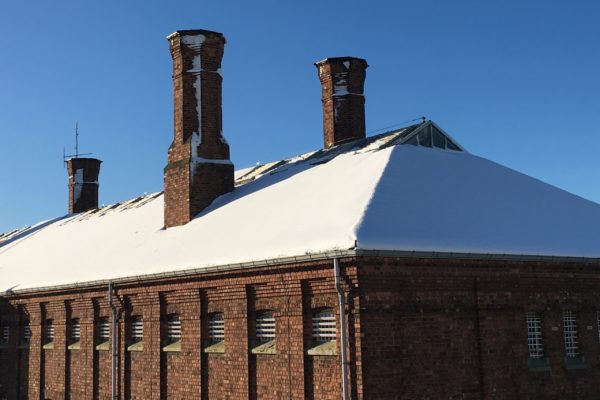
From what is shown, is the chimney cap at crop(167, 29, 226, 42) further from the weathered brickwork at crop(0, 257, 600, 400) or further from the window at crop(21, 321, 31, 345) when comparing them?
the window at crop(21, 321, 31, 345)

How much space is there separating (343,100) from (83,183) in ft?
51.9

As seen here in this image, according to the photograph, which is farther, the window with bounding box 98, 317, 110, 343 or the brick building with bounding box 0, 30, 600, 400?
the window with bounding box 98, 317, 110, 343

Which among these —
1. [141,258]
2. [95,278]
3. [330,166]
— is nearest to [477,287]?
[330,166]

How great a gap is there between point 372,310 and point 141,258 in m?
7.43

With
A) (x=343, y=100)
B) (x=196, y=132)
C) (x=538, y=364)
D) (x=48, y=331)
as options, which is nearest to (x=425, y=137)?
(x=343, y=100)

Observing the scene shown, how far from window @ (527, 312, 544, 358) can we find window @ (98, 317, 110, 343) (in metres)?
10.4

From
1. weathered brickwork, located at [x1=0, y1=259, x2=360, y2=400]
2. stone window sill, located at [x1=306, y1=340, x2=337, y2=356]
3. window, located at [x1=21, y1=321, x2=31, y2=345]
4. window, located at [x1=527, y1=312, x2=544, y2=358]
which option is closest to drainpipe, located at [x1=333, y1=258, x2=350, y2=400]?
weathered brickwork, located at [x1=0, y1=259, x2=360, y2=400]

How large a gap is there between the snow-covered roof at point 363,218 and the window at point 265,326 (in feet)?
3.93

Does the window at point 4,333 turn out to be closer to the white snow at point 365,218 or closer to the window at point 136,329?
the white snow at point 365,218

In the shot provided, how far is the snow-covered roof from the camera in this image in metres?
13.0

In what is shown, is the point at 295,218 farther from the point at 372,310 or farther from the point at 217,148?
the point at 217,148

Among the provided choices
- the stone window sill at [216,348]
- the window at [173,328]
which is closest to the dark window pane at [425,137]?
the stone window sill at [216,348]

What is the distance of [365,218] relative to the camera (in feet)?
41.4

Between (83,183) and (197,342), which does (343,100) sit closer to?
(197,342)
